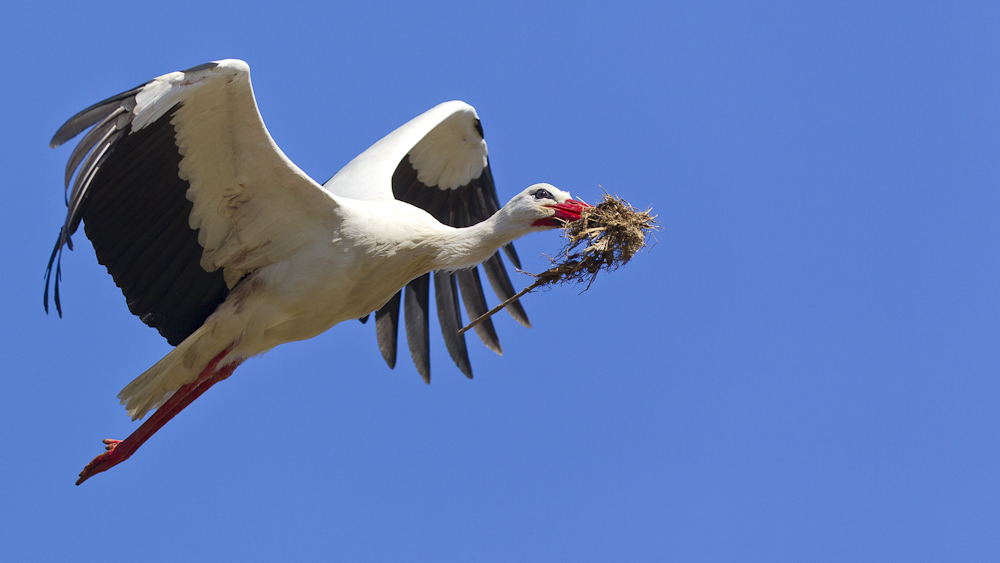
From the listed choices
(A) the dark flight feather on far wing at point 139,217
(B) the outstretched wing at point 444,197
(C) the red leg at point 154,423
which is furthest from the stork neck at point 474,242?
(C) the red leg at point 154,423

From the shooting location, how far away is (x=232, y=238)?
7043mm

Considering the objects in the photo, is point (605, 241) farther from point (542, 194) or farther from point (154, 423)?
point (154, 423)

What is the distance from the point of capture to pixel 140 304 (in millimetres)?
7023

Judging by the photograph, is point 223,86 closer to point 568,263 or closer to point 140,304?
point 140,304

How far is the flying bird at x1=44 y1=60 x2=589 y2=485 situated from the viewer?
6.43m

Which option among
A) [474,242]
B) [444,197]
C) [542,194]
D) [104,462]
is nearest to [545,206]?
[542,194]

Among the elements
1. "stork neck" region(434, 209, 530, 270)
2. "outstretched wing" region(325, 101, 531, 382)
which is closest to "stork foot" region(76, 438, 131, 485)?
"outstretched wing" region(325, 101, 531, 382)

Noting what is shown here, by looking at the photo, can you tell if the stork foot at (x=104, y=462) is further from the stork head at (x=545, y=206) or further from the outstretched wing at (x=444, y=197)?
the stork head at (x=545, y=206)

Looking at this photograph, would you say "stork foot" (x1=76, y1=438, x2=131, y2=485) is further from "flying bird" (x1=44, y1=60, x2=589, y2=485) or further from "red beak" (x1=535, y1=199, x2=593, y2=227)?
"red beak" (x1=535, y1=199, x2=593, y2=227)

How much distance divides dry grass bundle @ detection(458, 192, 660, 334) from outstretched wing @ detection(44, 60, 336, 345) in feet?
4.66

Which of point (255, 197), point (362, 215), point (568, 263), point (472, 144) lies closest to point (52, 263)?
point (255, 197)

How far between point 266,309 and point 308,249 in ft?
1.52

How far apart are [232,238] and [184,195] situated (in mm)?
430

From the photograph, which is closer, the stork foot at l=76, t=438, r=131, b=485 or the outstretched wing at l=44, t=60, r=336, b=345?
the outstretched wing at l=44, t=60, r=336, b=345
